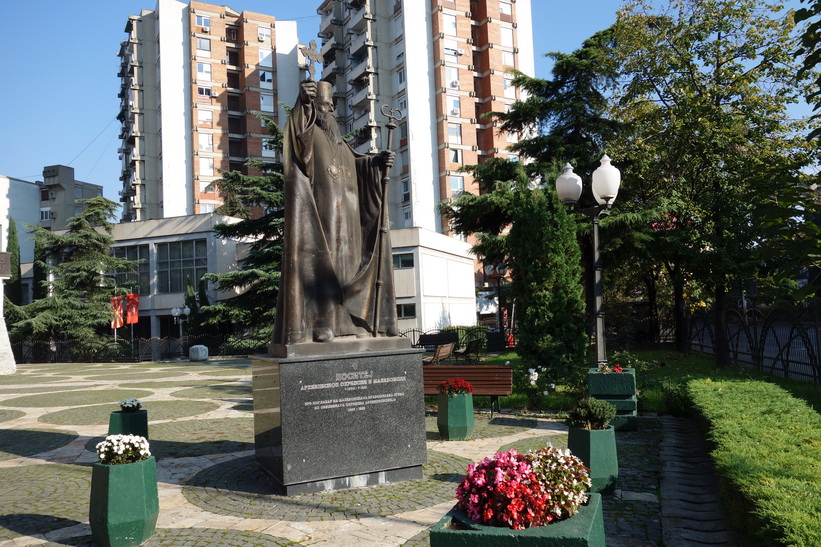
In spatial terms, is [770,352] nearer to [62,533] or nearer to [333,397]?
[333,397]

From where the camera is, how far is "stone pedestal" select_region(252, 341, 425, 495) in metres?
6.50

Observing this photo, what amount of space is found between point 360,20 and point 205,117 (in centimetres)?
1798

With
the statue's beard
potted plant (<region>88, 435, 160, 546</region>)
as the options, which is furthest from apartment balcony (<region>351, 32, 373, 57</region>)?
potted plant (<region>88, 435, 160, 546</region>)

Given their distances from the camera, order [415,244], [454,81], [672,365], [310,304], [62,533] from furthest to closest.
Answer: [454,81] → [415,244] → [672,365] → [310,304] → [62,533]

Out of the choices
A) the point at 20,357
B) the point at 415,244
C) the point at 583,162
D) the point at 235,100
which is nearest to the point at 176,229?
the point at 20,357

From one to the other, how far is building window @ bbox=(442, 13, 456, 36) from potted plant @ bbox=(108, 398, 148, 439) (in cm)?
4983

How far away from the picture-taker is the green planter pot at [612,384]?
9625 millimetres

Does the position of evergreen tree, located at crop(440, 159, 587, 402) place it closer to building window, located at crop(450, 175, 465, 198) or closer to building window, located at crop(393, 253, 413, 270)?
building window, located at crop(393, 253, 413, 270)

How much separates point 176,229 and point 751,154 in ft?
122

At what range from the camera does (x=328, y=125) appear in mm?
7652

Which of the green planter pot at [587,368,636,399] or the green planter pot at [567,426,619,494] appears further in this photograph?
the green planter pot at [587,368,636,399]

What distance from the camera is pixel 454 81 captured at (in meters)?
52.7

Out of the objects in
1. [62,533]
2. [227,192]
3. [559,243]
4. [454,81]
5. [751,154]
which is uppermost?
[454,81]

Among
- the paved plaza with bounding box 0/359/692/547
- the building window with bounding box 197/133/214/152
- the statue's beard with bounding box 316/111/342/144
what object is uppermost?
the building window with bounding box 197/133/214/152
